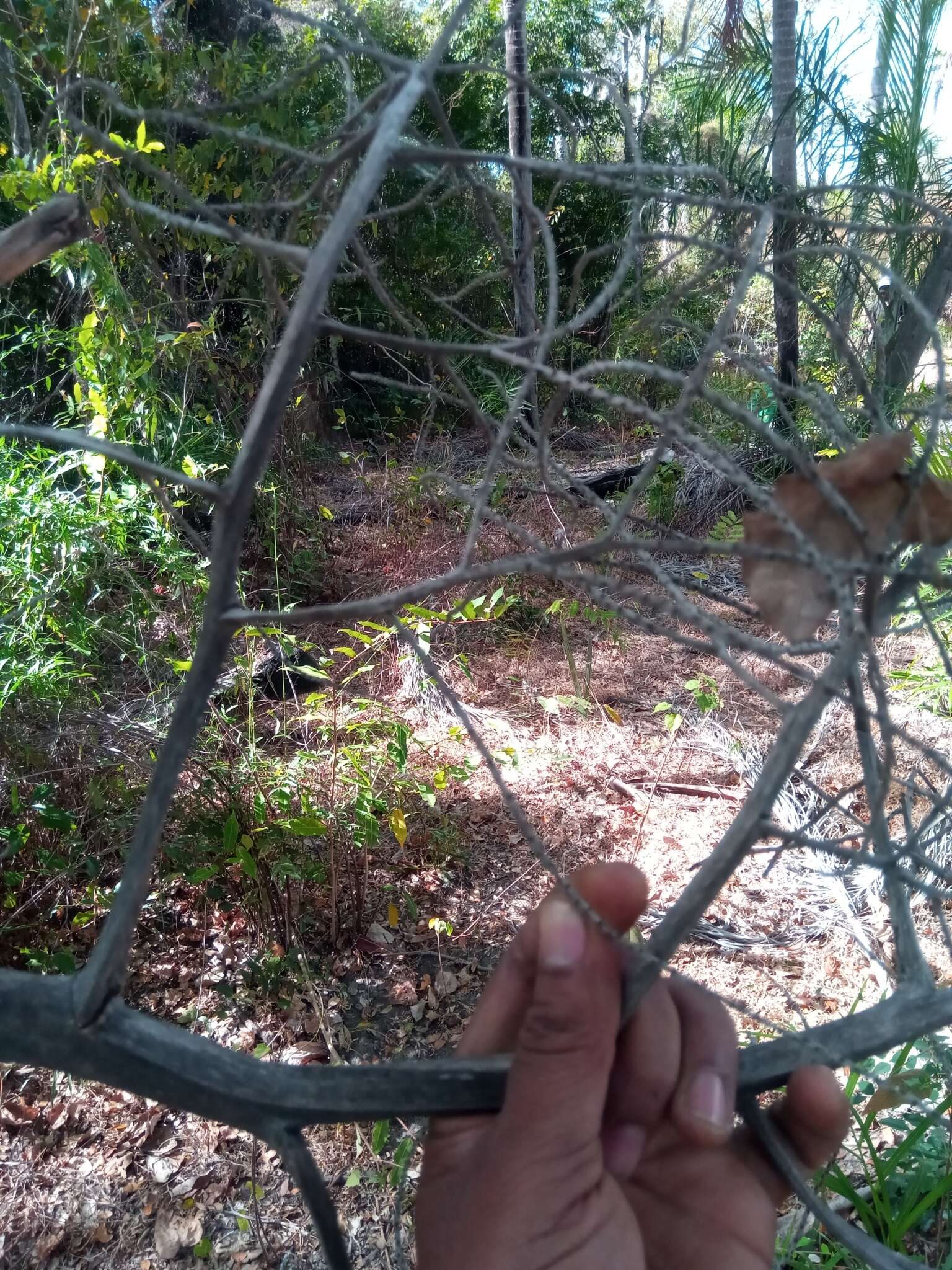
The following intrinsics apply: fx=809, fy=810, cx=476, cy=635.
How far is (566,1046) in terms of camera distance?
54 centimetres

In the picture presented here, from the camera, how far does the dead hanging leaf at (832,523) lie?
0.42 meters

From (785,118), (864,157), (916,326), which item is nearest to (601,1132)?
(916,326)

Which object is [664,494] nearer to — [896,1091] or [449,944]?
[449,944]

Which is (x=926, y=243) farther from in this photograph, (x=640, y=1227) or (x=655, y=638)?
(x=640, y=1227)

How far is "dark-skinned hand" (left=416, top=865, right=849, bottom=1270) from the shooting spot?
55 centimetres

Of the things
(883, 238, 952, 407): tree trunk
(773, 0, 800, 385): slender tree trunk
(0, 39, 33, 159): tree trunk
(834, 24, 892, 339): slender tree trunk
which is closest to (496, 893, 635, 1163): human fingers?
(0, 39, 33, 159): tree trunk

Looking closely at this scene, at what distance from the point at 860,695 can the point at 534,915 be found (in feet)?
0.98

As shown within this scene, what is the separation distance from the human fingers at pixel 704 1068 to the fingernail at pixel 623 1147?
0.19 ft

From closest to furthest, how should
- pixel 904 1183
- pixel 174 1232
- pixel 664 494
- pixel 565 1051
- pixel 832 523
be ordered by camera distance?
pixel 832 523 < pixel 565 1051 < pixel 904 1183 < pixel 174 1232 < pixel 664 494

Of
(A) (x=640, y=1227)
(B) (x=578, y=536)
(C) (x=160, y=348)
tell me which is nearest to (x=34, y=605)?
(C) (x=160, y=348)

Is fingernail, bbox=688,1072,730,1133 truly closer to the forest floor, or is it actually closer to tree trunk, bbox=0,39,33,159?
the forest floor

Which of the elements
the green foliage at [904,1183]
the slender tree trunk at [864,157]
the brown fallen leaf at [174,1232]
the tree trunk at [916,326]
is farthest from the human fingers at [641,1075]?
the slender tree trunk at [864,157]

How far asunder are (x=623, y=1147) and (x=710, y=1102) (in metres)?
0.13

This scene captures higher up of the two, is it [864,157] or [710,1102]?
[864,157]
